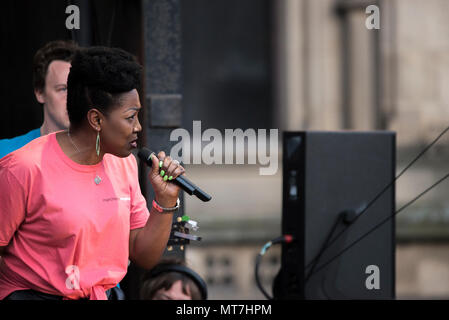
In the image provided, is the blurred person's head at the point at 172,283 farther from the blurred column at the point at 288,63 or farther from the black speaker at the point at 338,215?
the blurred column at the point at 288,63

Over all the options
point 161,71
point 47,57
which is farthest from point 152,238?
point 161,71

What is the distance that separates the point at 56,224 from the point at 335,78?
26.5ft

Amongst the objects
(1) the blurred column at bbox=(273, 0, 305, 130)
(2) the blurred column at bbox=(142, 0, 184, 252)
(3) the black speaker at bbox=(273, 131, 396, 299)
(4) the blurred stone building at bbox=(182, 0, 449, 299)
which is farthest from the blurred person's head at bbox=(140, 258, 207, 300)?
(1) the blurred column at bbox=(273, 0, 305, 130)

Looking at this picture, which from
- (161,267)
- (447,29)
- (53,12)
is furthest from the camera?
(447,29)

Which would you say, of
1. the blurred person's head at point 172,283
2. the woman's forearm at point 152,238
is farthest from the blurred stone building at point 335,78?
the woman's forearm at point 152,238

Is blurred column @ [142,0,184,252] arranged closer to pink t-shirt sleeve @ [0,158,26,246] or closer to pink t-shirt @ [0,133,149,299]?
pink t-shirt @ [0,133,149,299]

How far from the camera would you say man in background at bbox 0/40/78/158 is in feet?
8.46

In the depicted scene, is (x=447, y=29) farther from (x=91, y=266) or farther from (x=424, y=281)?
(x=91, y=266)

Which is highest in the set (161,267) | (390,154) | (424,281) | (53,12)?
(53,12)

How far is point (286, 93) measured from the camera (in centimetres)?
962

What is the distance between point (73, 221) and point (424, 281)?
806 centimetres

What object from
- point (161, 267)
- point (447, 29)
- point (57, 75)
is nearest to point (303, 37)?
point (447, 29)

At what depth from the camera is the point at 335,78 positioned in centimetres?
970

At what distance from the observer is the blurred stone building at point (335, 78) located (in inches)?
364
